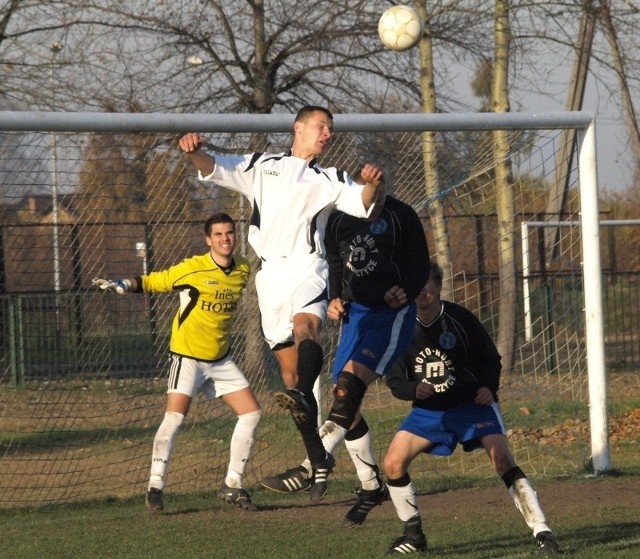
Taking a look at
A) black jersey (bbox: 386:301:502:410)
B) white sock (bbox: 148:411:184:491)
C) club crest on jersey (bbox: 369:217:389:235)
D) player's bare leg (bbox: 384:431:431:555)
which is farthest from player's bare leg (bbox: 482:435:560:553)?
white sock (bbox: 148:411:184:491)

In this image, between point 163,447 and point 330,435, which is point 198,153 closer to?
point 330,435

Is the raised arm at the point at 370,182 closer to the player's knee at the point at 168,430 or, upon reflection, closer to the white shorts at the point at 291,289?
the white shorts at the point at 291,289

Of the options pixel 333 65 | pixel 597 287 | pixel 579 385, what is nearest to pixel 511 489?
pixel 597 287

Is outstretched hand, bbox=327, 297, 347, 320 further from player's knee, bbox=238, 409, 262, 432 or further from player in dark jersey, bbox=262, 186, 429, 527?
player's knee, bbox=238, 409, 262, 432

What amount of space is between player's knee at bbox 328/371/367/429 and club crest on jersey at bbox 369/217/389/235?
925mm

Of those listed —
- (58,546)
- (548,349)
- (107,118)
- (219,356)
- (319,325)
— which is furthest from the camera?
(548,349)

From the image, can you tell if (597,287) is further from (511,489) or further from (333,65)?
(333,65)

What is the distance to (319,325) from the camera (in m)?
6.51

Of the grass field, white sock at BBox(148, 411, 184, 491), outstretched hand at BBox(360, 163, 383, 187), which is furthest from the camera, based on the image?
white sock at BBox(148, 411, 184, 491)

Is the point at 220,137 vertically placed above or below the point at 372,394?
above

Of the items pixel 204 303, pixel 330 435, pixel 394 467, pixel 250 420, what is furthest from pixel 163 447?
pixel 394 467

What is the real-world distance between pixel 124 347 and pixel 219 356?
1.72 metres

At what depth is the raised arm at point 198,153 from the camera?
6.32 meters

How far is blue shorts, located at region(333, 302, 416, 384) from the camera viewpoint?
670 centimetres
